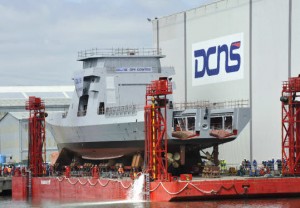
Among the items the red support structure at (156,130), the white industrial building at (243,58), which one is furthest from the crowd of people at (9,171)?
the red support structure at (156,130)

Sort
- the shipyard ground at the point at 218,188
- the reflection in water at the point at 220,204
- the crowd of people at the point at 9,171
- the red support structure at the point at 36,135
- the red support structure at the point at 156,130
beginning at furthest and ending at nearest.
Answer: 1. the crowd of people at the point at 9,171
2. the red support structure at the point at 36,135
3. the red support structure at the point at 156,130
4. the shipyard ground at the point at 218,188
5. the reflection in water at the point at 220,204

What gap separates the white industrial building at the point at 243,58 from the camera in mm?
56500

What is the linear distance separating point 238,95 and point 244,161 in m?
4.93

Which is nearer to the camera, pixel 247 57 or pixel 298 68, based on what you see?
pixel 298 68

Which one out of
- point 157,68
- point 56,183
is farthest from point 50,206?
point 157,68

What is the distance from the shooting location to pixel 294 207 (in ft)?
147

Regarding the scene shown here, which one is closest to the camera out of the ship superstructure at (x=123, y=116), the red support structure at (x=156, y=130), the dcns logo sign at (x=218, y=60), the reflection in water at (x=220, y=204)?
the reflection in water at (x=220, y=204)

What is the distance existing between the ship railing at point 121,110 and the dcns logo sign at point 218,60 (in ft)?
21.5

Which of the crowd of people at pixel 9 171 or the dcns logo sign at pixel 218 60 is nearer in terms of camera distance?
the dcns logo sign at pixel 218 60

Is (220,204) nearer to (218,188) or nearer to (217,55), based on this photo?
(218,188)

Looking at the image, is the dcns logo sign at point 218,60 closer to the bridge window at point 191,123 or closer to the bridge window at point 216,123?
the bridge window at point 216,123

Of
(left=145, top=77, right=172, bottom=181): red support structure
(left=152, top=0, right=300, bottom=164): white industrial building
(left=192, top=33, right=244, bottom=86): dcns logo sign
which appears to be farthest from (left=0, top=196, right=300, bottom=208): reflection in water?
(left=192, top=33, right=244, bottom=86): dcns logo sign

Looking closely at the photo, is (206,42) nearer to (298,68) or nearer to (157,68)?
(157,68)

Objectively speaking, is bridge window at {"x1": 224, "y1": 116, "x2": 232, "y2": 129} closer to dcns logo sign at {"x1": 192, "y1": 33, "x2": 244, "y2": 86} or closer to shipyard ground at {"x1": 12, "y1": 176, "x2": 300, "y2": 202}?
dcns logo sign at {"x1": 192, "y1": 33, "x2": 244, "y2": 86}
